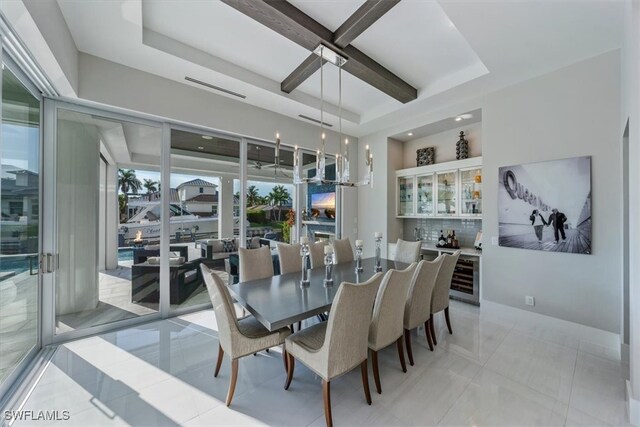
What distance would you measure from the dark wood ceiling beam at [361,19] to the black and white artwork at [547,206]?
256 centimetres

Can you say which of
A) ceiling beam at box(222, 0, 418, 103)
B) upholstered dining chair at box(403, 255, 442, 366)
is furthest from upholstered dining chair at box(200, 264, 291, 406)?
ceiling beam at box(222, 0, 418, 103)

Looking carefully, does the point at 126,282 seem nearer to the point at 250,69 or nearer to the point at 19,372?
the point at 19,372

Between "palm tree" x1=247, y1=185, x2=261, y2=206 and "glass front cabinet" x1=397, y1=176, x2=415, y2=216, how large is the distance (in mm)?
2835

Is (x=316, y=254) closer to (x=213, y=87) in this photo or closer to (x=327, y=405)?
(x=327, y=405)

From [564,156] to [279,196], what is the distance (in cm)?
396

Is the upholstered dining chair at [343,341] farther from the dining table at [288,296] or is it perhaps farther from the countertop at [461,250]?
the countertop at [461,250]

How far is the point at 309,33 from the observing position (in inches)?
95.7

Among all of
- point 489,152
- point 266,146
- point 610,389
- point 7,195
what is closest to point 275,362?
point 7,195

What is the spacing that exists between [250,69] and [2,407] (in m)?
3.84

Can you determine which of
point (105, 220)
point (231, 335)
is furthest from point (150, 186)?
point (231, 335)

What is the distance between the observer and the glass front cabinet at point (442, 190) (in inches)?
164

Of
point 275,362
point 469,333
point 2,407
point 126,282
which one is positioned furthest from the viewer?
point 126,282

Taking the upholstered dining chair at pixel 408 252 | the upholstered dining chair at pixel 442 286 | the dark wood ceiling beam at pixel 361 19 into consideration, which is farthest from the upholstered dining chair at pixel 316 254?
the dark wood ceiling beam at pixel 361 19

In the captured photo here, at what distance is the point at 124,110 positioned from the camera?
3.03 meters
